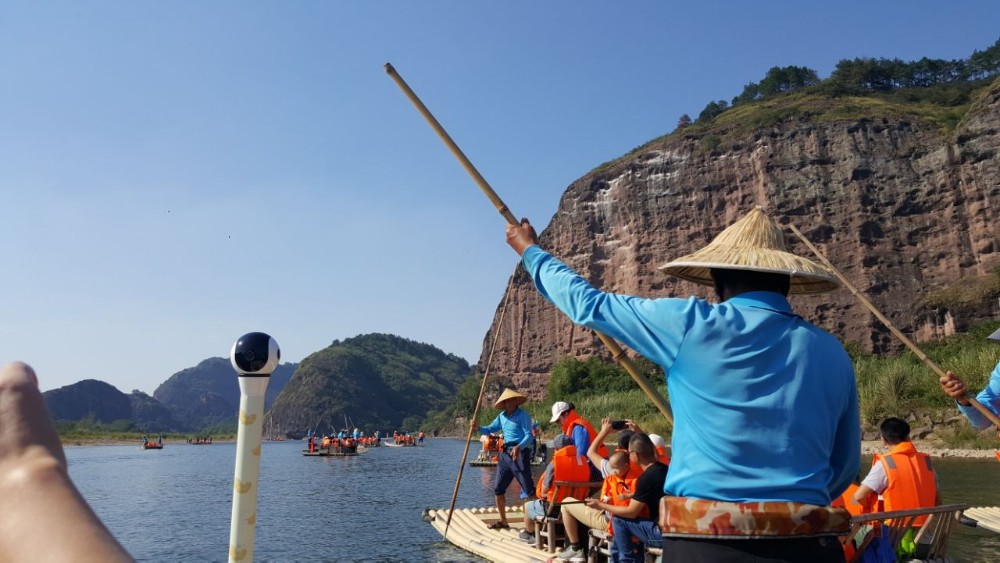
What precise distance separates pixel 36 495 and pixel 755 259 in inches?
97.8

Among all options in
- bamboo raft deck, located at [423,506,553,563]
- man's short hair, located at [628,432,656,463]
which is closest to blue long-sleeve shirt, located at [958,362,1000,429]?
man's short hair, located at [628,432,656,463]

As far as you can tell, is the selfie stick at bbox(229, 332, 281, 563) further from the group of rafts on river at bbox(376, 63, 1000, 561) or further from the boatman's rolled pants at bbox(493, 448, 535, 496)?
the boatman's rolled pants at bbox(493, 448, 535, 496)

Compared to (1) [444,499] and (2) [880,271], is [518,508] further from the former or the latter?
(2) [880,271]

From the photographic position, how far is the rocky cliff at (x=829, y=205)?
5738cm

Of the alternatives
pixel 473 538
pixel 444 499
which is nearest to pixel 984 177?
pixel 444 499

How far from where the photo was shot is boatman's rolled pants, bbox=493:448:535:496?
1123cm

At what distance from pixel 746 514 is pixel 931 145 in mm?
67914

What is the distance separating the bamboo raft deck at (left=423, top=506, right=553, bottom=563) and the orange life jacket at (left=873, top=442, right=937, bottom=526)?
12.9ft

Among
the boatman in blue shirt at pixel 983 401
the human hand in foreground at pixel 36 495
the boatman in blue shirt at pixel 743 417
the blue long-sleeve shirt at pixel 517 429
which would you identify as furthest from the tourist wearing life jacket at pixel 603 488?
the human hand in foreground at pixel 36 495

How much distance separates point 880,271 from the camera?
197 ft

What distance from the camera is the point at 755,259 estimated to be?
2891 mm

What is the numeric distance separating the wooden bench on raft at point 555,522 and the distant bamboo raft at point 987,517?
20.0 ft

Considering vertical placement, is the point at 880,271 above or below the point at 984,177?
below

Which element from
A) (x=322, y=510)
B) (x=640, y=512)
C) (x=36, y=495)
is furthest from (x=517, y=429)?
(x=36, y=495)
